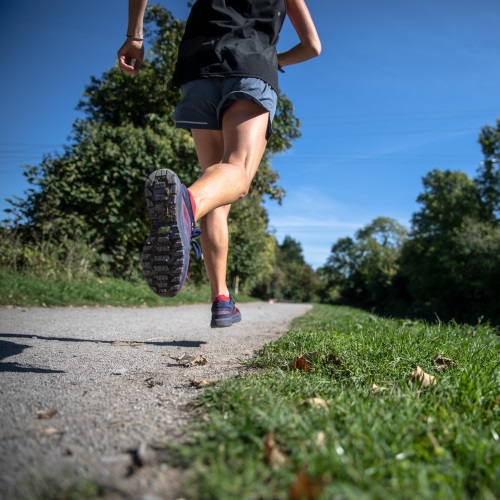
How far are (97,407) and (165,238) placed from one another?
0.80 metres

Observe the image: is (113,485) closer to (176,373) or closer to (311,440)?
(311,440)

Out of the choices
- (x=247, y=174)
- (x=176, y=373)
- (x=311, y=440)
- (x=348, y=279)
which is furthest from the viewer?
(x=348, y=279)

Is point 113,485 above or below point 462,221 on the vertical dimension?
below

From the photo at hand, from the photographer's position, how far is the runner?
2371 mm

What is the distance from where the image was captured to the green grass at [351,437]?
2.95 feet

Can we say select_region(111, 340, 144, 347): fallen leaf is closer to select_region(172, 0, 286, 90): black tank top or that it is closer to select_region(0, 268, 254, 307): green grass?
select_region(172, 0, 286, 90): black tank top

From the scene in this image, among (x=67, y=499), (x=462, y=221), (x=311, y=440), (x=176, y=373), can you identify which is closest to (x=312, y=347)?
(x=176, y=373)

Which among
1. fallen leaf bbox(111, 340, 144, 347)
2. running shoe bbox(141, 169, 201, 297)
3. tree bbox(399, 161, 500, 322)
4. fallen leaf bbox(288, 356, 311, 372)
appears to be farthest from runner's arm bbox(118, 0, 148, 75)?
tree bbox(399, 161, 500, 322)

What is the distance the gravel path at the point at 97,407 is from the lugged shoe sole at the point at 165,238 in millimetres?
462

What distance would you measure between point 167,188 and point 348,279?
66.5 meters

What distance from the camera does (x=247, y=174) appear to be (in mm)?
2488

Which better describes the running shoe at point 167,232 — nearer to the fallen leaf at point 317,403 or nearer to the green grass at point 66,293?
the fallen leaf at point 317,403

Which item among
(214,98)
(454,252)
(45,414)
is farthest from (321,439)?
(454,252)

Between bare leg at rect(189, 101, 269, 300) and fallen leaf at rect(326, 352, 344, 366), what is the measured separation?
96 cm
